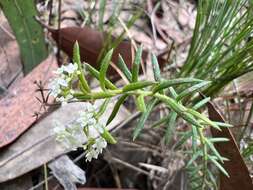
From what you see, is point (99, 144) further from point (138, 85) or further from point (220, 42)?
Answer: point (220, 42)

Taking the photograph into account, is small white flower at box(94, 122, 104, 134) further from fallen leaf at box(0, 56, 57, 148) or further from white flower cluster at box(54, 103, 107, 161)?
fallen leaf at box(0, 56, 57, 148)

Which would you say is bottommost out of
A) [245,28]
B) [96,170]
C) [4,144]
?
[96,170]

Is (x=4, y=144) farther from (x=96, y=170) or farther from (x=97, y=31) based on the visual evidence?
(x=97, y=31)

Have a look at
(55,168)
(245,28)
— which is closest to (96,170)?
(55,168)

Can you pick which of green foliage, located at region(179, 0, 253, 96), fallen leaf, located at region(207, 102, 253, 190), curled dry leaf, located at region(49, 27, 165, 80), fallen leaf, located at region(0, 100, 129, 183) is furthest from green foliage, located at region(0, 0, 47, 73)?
fallen leaf, located at region(207, 102, 253, 190)

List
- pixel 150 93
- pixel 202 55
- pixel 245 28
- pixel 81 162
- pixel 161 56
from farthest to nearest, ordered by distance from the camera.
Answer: pixel 161 56, pixel 81 162, pixel 202 55, pixel 245 28, pixel 150 93

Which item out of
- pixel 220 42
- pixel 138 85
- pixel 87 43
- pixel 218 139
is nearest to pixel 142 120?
pixel 138 85

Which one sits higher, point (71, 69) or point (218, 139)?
point (71, 69)
